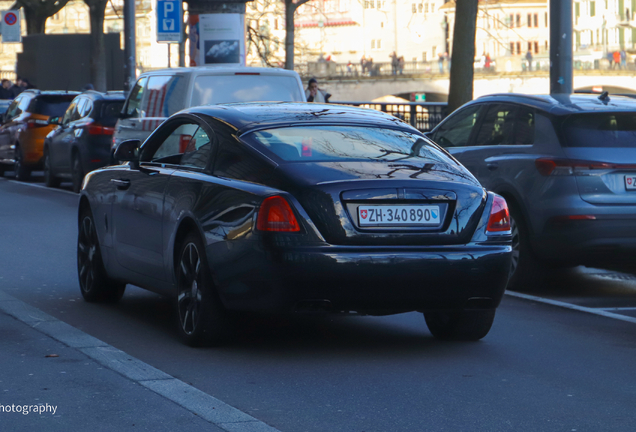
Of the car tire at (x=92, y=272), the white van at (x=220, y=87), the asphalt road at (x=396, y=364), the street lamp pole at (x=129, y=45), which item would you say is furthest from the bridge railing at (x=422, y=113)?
the car tire at (x=92, y=272)

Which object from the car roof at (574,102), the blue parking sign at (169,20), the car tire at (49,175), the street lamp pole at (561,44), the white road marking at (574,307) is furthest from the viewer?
the blue parking sign at (169,20)

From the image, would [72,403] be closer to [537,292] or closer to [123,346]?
[123,346]

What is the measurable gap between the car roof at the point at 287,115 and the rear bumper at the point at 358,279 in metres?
1.04

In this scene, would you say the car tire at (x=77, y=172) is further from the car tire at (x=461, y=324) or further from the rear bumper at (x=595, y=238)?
the car tire at (x=461, y=324)

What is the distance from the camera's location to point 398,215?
643cm

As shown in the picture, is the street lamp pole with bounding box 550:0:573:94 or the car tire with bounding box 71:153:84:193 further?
the car tire with bounding box 71:153:84:193

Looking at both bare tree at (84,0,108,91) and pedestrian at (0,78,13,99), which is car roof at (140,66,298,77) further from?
bare tree at (84,0,108,91)

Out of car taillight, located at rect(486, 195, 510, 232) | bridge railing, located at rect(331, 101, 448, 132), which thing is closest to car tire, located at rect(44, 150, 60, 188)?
bridge railing, located at rect(331, 101, 448, 132)

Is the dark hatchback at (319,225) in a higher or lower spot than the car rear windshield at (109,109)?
lower

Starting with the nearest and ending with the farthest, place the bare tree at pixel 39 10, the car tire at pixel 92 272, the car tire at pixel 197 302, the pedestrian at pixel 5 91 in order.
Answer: the car tire at pixel 197 302 < the car tire at pixel 92 272 < the pedestrian at pixel 5 91 < the bare tree at pixel 39 10

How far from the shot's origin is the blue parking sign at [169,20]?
980 inches

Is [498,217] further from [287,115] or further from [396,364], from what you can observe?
[287,115]

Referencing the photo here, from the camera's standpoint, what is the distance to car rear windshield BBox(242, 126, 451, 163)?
6.80 metres

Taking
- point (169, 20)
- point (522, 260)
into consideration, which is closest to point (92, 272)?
point (522, 260)
